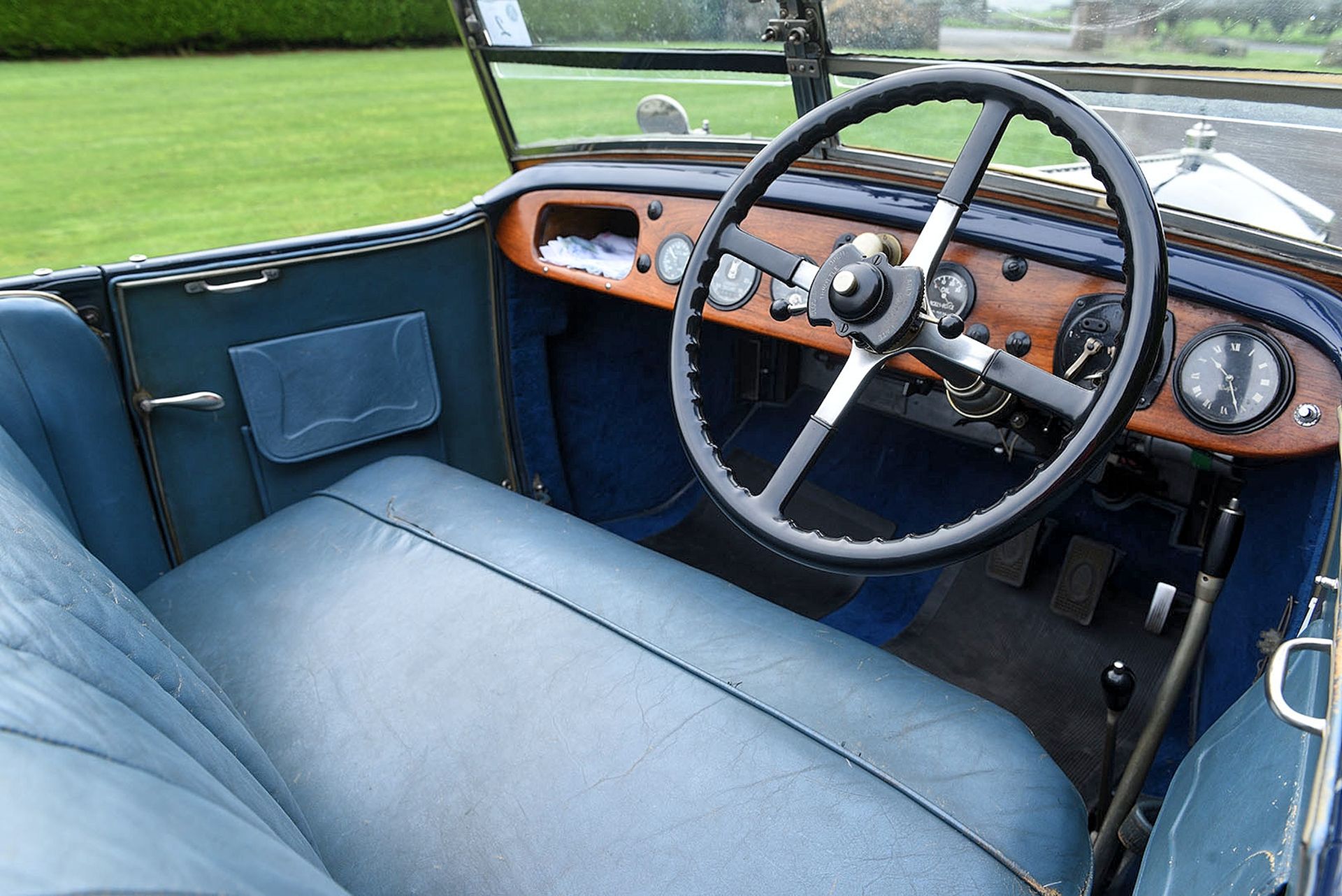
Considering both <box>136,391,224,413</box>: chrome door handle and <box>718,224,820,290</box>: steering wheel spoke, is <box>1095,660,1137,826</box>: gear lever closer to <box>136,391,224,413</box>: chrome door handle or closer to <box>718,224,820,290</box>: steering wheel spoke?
<box>718,224,820,290</box>: steering wheel spoke

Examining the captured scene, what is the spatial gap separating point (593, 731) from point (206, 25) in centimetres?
1883

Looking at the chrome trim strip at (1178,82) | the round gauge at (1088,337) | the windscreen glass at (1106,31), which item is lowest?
the round gauge at (1088,337)

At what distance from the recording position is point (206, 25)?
53.4 ft

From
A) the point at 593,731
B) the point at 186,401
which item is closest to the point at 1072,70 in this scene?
the point at 593,731

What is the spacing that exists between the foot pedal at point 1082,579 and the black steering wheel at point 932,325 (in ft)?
3.66

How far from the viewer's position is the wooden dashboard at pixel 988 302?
1.25 m

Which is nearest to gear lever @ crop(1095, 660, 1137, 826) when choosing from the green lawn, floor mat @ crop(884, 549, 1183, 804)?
floor mat @ crop(884, 549, 1183, 804)

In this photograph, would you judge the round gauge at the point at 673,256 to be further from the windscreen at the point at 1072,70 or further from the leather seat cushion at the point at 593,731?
the leather seat cushion at the point at 593,731

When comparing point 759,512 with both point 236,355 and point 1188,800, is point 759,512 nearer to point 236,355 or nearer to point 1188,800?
point 1188,800

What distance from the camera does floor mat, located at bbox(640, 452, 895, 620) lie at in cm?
238

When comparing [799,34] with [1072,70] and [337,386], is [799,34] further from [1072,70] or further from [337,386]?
[337,386]

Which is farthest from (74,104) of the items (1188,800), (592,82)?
(1188,800)

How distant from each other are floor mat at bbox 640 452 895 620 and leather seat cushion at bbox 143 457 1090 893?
979 mm

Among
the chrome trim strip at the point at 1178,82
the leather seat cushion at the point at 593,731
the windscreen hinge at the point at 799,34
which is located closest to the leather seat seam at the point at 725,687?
the leather seat cushion at the point at 593,731
